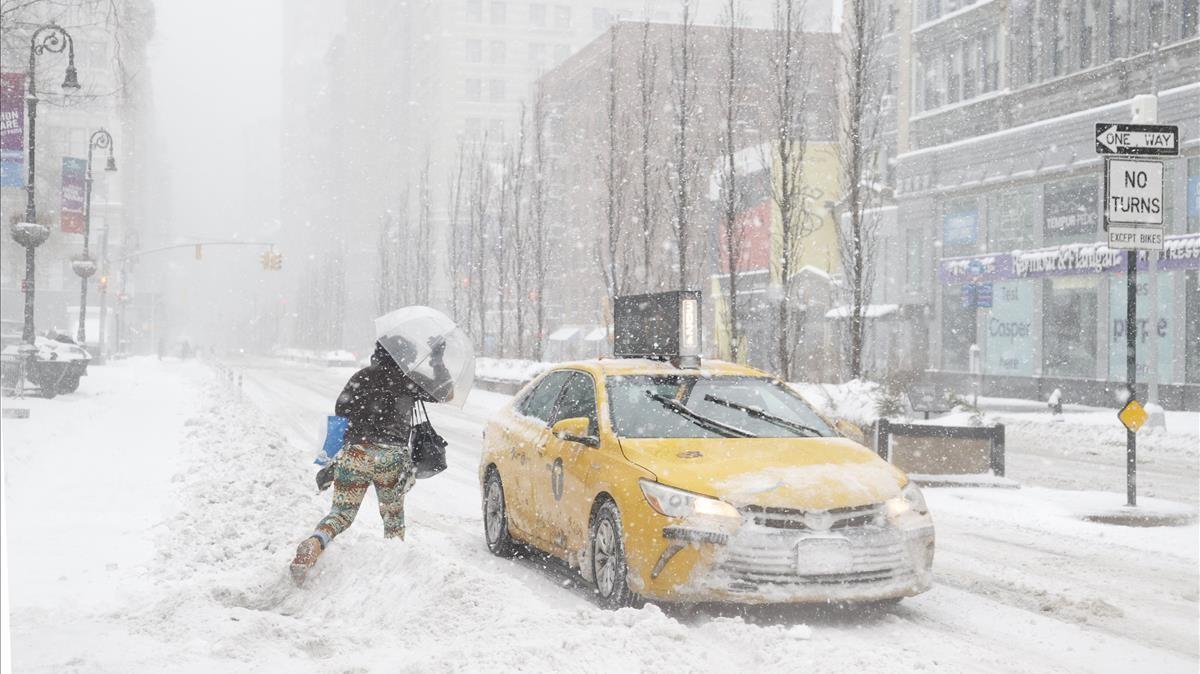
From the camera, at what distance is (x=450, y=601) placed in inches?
254

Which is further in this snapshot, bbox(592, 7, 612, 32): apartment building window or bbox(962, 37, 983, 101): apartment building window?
bbox(592, 7, 612, 32): apartment building window

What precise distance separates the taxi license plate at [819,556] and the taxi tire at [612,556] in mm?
1028

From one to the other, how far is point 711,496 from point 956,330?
34542mm

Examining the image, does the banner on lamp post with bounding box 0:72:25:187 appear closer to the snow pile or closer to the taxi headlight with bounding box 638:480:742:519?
the taxi headlight with bounding box 638:480:742:519

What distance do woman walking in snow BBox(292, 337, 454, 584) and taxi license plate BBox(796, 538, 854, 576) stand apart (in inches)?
103

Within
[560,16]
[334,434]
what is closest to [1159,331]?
[334,434]

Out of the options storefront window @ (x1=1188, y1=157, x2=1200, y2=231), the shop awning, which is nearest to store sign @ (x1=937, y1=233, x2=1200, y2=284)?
storefront window @ (x1=1188, y1=157, x2=1200, y2=231)

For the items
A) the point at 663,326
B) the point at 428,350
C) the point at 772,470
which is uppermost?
the point at 663,326

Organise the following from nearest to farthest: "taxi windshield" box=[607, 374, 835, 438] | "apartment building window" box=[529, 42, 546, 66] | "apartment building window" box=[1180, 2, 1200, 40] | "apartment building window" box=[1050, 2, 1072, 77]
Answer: "taxi windshield" box=[607, 374, 835, 438] < "apartment building window" box=[1180, 2, 1200, 40] < "apartment building window" box=[1050, 2, 1072, 77] < "apartment building window" box=[529, 42, 546, 66]

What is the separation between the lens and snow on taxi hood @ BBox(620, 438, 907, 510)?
669cm

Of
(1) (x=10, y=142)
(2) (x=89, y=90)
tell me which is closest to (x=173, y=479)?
(1) (x=10, y=142)

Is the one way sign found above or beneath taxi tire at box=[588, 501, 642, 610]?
above

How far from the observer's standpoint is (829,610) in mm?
7207

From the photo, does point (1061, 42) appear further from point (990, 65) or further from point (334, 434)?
point (334, 434)
